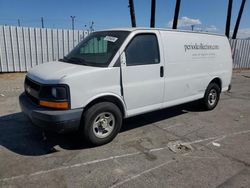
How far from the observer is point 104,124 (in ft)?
13.1

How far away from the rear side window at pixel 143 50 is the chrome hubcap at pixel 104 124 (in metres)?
1.02

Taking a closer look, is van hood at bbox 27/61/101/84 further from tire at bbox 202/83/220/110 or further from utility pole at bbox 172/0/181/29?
utility pole at bbox 172/0/181/29

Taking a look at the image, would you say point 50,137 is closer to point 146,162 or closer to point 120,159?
point 120,159

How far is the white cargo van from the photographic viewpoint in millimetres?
3492

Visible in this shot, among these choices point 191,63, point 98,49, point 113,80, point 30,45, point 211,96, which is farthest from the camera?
point 30,45

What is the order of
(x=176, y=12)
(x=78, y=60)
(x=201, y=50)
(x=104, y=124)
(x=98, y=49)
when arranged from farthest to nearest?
1. (x=176, y=12)
2. (x=201, y=50)
3. (x=98, y=49)
4. (x=78, y=60)
5. (x=104, y=124)

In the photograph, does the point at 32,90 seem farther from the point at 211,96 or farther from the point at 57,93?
the point at 211,96

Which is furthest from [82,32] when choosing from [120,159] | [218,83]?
[120,159]

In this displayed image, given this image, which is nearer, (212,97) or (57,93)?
(57,93)

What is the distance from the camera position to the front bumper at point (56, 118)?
134 inches

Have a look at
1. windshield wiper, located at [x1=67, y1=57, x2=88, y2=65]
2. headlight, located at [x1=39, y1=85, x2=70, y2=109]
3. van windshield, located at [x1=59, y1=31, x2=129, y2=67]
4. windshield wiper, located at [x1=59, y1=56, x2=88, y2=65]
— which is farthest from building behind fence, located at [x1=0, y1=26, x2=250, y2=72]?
headlight, located at [x1=39, y1=85, x2=70, y2=109]

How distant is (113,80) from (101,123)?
0.79 m

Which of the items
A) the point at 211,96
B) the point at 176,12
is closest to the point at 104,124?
the point at 211,96

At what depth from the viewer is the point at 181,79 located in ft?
16.6
